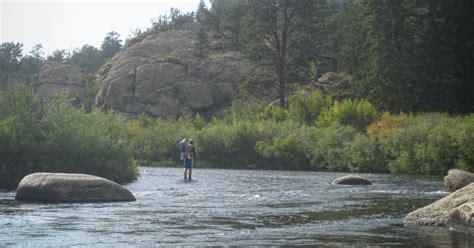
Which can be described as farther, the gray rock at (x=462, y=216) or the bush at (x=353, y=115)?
the bush at (x=353, y=115)

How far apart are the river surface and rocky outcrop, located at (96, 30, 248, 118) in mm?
60349

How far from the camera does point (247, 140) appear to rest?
204ft

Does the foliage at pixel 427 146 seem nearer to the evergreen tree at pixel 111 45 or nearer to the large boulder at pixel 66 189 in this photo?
the large boulder at pixel 66 189

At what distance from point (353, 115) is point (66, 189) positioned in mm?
40220

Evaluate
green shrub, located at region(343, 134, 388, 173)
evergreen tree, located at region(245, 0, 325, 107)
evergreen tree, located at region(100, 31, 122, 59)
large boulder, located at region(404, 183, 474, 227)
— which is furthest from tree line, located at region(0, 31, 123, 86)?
large boulder, located at region(404, 183, 474, 227)

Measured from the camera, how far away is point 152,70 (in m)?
92.0

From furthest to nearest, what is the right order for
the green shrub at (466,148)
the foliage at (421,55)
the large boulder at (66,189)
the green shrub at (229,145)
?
the green shrub at (229,145) < the foliage at (421,55) < the green shrub at (466,148) < the large boulder at (66,189)

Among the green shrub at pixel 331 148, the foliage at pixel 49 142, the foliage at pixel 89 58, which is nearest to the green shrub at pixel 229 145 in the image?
the green shrub at pixel 331 148

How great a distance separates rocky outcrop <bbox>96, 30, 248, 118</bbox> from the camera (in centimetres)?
9031

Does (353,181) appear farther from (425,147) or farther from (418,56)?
(418,56)

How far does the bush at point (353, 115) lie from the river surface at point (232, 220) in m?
29.8

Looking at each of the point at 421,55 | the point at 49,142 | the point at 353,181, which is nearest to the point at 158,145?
the point at 421,55

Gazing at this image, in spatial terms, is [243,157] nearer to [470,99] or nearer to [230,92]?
[470,99]

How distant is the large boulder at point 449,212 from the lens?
1730 cm
